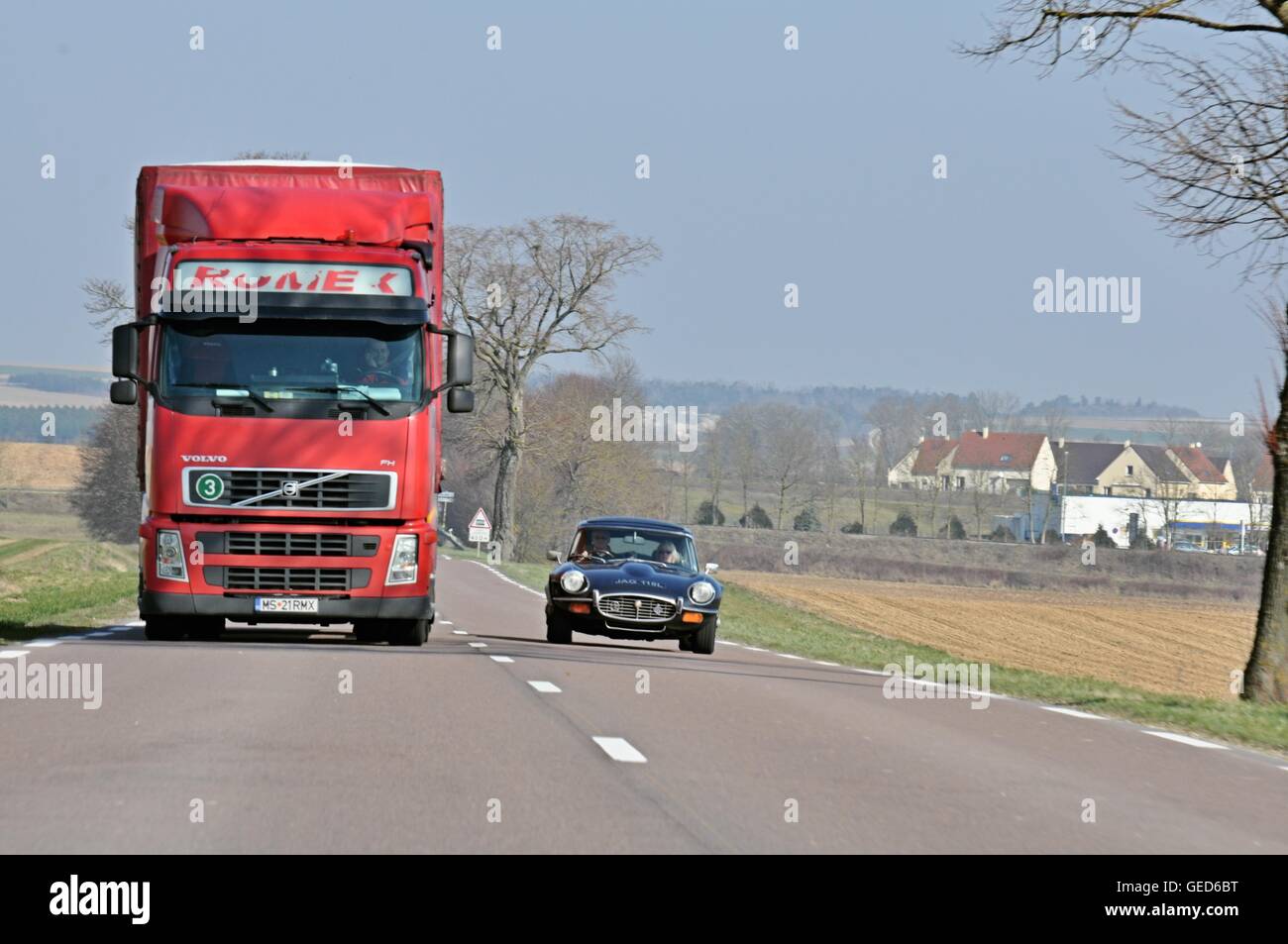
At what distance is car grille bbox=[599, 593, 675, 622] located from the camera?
68.4 feet

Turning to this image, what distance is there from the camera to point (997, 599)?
6669 centimetres

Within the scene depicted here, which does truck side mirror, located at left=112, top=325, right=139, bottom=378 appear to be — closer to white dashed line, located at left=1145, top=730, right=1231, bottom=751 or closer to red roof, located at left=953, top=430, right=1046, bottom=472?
white dashed line, located at left=1145, top=730, right=1231, bottom=751

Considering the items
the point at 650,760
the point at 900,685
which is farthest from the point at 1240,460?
the point at 650,760

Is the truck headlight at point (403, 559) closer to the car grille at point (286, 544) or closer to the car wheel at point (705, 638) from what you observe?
the car grille at point (286, 544)

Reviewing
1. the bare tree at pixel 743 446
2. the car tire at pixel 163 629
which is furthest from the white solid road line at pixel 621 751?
the bare tree at pixel 743 446

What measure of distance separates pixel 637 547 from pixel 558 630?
5.01ft

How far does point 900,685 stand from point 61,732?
9188mm

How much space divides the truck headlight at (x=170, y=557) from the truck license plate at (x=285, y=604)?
0.70 metres

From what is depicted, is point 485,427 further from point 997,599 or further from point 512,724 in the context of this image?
point 512,724

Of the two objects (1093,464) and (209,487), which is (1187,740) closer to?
(209,487)

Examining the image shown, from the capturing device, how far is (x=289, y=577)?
16234 millimetres

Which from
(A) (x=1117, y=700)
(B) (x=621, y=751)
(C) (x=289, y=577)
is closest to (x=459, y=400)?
(C) (x=289, y=577)

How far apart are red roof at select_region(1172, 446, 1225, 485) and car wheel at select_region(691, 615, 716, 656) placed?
110920 mm
